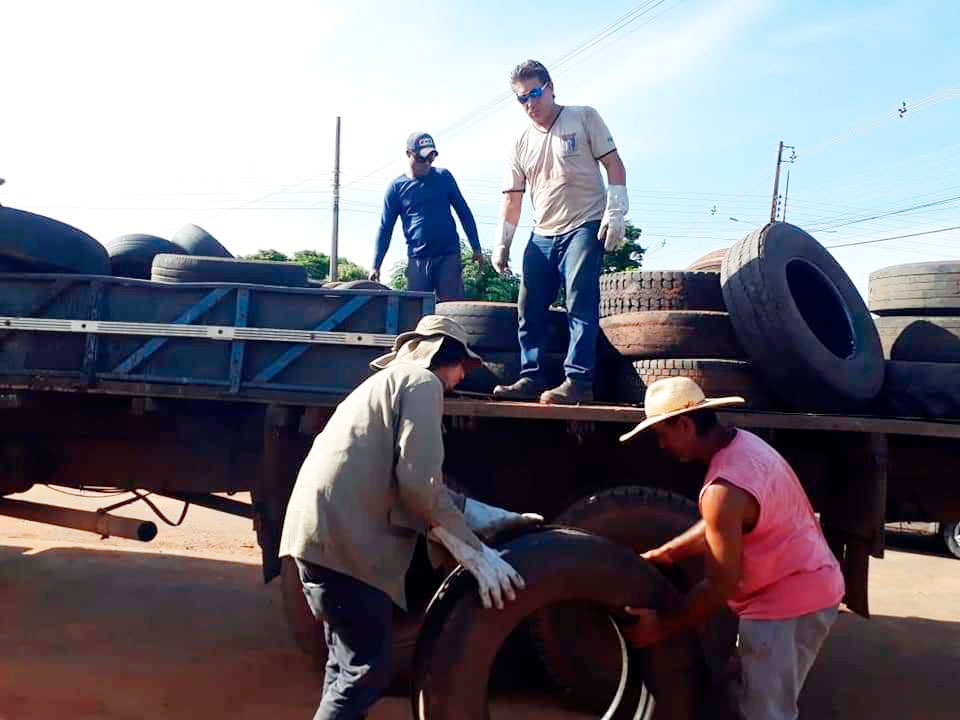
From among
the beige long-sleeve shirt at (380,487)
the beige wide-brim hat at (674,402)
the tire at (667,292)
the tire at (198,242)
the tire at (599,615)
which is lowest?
the tire at (599,615)

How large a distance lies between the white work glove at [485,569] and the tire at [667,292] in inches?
79.9

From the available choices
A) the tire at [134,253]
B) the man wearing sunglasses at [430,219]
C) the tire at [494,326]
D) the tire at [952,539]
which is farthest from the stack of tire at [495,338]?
the tire at [952,539]

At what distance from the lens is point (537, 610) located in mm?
2945

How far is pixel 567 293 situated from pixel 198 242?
133 inches

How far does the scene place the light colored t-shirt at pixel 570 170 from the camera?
14.5 feet

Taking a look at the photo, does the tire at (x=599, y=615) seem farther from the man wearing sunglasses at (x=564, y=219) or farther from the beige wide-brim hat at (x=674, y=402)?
the beige wide-brim hat at (x=674, y=402)

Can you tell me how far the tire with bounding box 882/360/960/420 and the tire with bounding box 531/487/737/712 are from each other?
1329 mm

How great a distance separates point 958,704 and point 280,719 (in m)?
3.61

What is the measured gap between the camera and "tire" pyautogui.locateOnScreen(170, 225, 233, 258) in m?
6.23

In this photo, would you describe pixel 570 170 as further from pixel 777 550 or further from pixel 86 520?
pixel 86 520

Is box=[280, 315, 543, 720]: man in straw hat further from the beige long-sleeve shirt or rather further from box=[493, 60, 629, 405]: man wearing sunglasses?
box=[493, 60, 629, 405]: man wearing sunglasses

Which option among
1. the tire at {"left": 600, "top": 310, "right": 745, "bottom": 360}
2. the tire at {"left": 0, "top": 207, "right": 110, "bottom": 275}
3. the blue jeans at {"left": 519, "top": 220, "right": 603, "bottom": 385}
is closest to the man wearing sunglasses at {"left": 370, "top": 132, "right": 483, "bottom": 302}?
the blue jeans at {"left": 519, "top": 220, "right": 603, "bottom": 385}

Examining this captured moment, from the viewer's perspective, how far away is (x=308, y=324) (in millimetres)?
4105

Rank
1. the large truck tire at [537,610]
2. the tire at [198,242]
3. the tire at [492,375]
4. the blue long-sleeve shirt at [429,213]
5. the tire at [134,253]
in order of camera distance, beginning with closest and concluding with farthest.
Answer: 1. the large truck tire at [537,610]
2. the tire at [492,375]
3. the tire at [134,253]
4. the blue long-sleeve shirt at [429,213]
5. the tire at [198,242]
